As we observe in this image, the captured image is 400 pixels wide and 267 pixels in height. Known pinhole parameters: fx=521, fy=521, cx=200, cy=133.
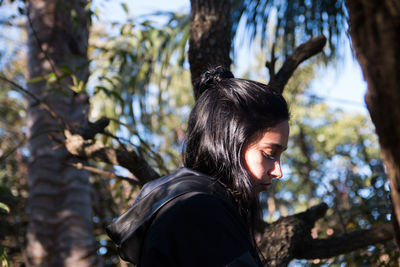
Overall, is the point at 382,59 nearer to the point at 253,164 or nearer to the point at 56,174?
the point at 253,164

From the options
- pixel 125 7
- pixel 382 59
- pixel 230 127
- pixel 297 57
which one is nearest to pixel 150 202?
pixel 230 127

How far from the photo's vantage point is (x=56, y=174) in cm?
328

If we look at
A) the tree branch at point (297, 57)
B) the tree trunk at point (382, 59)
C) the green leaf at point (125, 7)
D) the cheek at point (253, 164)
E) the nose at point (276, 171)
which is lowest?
the nose at point (276, 171)

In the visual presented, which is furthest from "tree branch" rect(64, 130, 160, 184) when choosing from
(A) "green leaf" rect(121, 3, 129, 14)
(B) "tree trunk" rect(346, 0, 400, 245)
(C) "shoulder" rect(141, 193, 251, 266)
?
(B) "tree trunk" rect(346, 0, 400, 245)

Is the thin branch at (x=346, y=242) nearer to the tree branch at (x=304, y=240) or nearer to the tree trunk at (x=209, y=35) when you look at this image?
the tree branch at (x=304, y=240)

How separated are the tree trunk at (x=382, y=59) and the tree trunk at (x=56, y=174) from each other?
245 cm

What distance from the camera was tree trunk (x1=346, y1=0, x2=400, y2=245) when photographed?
0.62m

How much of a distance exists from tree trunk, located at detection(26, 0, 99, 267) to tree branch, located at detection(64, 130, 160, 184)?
28.5 inches

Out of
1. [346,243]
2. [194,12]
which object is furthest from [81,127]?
[346,243]

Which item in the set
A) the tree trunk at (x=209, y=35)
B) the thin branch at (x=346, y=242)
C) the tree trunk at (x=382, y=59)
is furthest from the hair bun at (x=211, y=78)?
the tree trunk at (x=382, y=59)

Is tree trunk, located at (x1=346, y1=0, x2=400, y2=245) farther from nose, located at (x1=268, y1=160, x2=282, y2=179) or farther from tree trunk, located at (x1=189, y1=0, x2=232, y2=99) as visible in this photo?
tree trunk, located at (x1=189, y1=0, x2=232, y2=99)

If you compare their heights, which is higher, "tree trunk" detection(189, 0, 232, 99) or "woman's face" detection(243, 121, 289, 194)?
"tree trunk" detection(189, 0, 232, 99)

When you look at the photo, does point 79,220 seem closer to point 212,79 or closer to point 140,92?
point 140,92

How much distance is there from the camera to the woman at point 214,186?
116 centimetres
